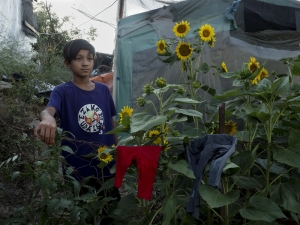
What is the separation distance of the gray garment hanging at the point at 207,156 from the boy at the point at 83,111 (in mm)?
856

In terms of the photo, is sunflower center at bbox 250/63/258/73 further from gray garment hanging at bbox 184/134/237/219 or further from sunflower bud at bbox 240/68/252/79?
gray garment hanging at bbox 184/134/237/219

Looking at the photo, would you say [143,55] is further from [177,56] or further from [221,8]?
[177,56]

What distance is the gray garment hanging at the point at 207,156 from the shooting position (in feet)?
4.89

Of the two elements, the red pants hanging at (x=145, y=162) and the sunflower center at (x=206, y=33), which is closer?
the red pants hanging at (x=145, y=162)

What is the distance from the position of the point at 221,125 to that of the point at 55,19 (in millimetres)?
12542

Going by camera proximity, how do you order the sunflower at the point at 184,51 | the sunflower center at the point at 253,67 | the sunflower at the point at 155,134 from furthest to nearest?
the sunflower at the point at 184,51 < the sunflower center at the point at 253,67 < the sunflower at the point at 155,134

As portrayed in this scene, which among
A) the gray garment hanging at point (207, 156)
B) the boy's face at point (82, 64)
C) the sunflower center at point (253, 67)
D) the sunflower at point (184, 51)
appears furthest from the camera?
the sunflower at point (184, 51)

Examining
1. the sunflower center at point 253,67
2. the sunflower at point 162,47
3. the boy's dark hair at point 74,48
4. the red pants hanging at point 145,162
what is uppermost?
the sunflower at point 162,47

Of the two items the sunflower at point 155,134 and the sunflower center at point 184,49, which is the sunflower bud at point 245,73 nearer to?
the sunflower at point 155,134

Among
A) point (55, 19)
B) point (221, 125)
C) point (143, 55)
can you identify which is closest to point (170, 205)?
point (221, 125)

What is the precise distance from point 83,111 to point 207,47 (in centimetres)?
216

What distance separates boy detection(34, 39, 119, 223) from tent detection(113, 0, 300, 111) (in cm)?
183

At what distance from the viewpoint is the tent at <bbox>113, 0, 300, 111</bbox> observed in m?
4.35

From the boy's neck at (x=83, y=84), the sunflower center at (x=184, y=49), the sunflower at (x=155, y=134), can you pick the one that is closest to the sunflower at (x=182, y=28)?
the sunflower center at (x=184, y=49)
